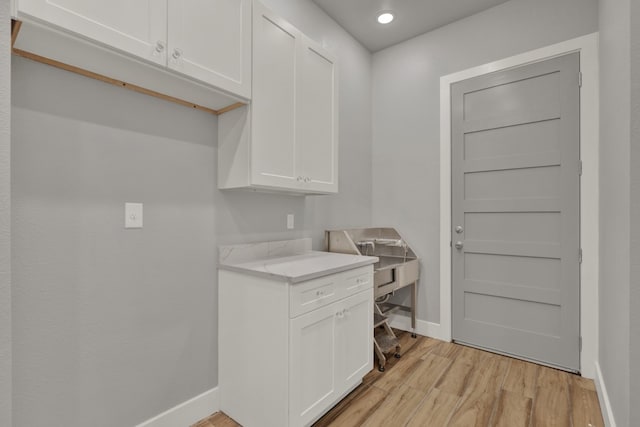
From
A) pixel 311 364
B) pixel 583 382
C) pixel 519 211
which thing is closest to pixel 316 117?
pixel 311 364

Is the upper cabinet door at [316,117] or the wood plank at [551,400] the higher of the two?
the upper cabinet door at [316,117]

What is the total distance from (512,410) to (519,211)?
1.45 m

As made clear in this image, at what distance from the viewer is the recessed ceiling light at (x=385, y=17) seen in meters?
2.75

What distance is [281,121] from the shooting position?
187 cm

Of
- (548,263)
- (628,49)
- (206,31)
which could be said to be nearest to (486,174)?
(548,263)

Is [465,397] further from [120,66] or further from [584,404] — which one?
[120,66]

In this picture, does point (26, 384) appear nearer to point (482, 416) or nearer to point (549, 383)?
point (482, 416)

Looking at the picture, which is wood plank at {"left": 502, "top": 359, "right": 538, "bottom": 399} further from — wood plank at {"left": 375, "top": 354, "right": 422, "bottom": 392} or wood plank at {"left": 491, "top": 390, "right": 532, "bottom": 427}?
wood plank at {"left": 375, "top": 354, "right": 422, "bottom": 392}

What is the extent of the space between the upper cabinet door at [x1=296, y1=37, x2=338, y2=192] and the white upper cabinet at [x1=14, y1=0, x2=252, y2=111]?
44cm

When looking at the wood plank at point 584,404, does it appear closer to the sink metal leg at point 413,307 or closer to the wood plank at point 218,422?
the sink metal leg at point 413,307

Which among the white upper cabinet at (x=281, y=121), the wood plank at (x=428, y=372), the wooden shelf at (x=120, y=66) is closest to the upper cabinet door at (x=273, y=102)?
the white upper cabinet at (x=281, y=121)

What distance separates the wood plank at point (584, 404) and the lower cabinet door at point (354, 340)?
1.24 meters

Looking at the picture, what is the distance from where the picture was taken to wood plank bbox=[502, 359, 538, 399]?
209cm

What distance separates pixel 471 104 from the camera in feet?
9.05
